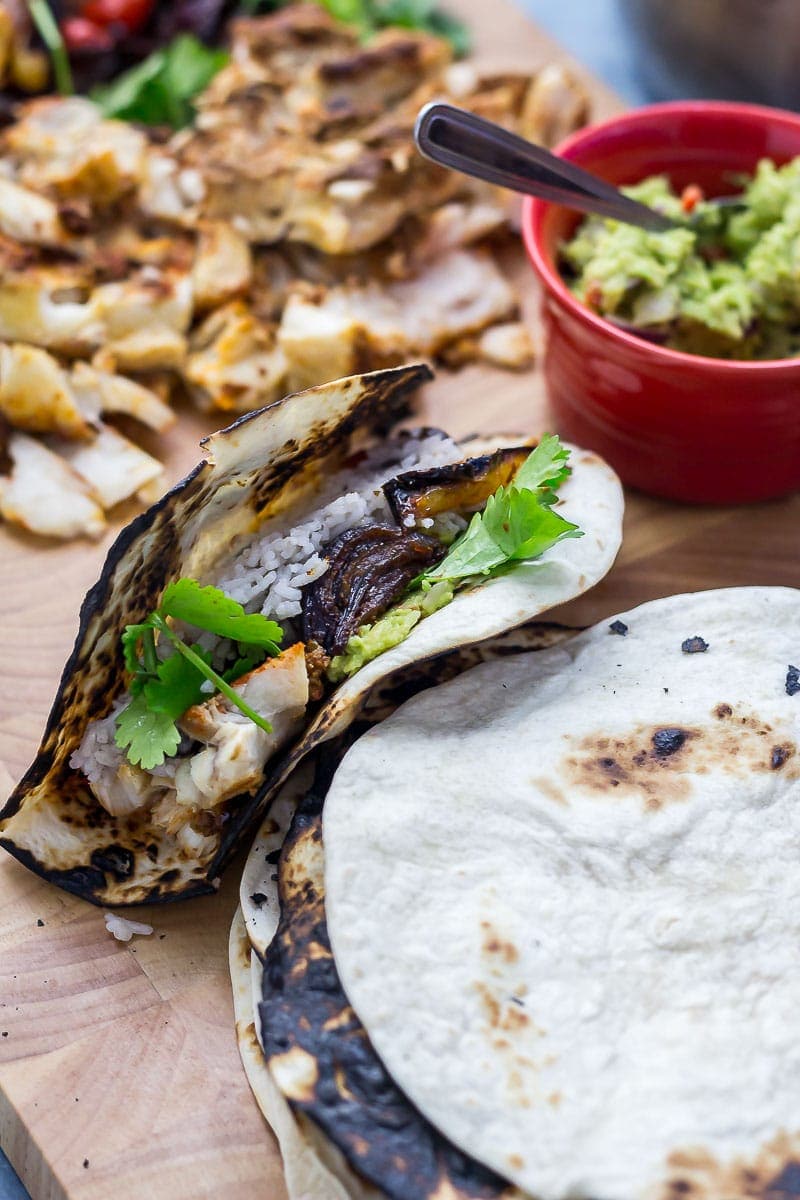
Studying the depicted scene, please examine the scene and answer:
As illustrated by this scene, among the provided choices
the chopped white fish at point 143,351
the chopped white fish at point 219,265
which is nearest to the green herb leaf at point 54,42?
the chopped white fish at point 219,265

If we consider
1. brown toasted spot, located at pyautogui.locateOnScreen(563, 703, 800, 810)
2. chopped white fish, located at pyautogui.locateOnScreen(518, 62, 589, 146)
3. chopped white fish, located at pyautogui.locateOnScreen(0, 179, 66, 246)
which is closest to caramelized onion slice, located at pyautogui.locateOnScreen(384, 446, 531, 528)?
brown toasted spot, located at pyautogui.locateOnScreen(563, 703, 800, 810)

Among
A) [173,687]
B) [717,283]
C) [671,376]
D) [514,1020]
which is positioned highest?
[717,283]

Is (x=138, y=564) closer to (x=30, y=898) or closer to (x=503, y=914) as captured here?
(x=30, y=898)

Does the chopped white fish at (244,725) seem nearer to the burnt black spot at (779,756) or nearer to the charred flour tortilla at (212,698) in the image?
the charred flour tortilla at (212,698)

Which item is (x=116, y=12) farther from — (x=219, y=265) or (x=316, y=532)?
(x=316, y=532)

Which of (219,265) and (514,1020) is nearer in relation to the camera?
(514,1020)

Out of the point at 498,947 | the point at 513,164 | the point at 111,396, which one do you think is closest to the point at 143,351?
the point at 111,396

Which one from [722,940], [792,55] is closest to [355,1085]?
[722,940]
